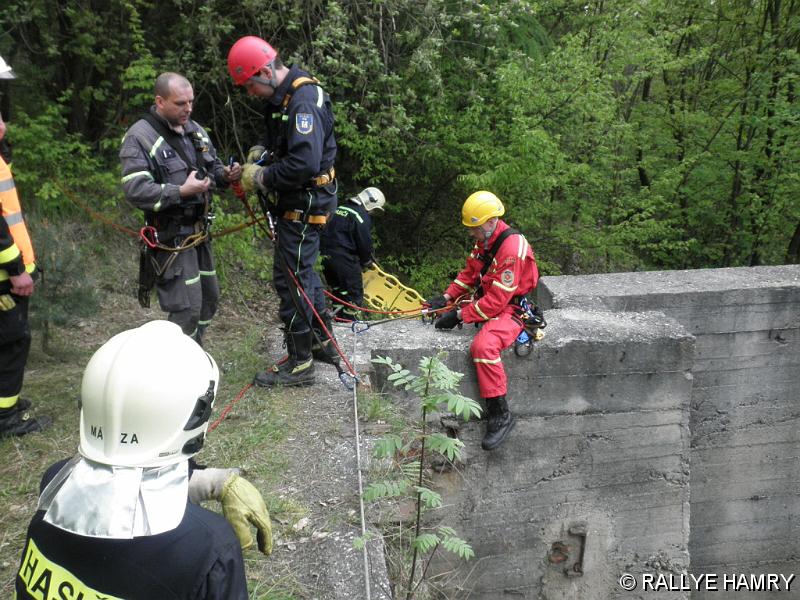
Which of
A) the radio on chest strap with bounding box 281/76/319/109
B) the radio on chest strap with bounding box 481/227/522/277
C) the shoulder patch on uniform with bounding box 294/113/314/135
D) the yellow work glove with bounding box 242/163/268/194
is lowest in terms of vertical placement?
the radio on chest strap with bounding box 481/227/522/277

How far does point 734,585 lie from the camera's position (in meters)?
6.60

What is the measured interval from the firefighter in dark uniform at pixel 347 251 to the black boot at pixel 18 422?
10.4ft

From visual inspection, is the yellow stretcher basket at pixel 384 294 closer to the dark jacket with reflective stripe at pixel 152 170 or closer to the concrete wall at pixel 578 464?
the concrete wall at pixel 578 464

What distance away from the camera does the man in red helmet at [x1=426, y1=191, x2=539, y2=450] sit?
447 centimetres

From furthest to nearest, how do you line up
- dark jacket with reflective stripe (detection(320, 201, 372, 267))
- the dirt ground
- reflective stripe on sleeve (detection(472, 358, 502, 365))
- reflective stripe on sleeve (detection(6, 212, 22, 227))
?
1. dark jacket with reflective stripe (detection(320, 201, 372, 267))
2. reflective stripe on sleeve (detection(472, 358, 502, 365))
3. reflective stripe on sleeve (detection(6, 212, 22, 227))
4. the dirt ground

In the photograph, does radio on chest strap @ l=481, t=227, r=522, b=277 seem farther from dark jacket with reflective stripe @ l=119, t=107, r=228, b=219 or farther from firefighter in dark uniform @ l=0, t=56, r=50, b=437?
firefighter in dark uniform @ l=0, t=56, r=50, b=437

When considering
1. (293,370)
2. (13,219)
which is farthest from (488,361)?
(13,219)

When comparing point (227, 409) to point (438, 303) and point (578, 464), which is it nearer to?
point (438, 303)

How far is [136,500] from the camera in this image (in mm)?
1466

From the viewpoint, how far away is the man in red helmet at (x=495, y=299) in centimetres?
447

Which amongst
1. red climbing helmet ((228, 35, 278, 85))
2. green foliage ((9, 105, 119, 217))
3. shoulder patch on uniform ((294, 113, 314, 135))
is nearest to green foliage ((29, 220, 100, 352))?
green foliage ((9, 105, 119, 217))

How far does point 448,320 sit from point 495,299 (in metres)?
0.58

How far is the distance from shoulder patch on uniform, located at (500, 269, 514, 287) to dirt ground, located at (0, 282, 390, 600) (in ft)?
4.21

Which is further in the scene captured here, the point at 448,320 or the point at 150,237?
the point at 448,320
